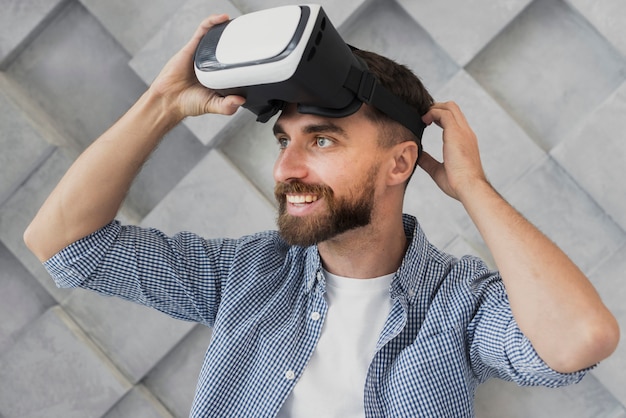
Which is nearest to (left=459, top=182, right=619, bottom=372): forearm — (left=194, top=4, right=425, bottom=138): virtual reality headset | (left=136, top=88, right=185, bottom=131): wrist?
(left=194, top=4, right=425, bottom=138): virtual reality headset

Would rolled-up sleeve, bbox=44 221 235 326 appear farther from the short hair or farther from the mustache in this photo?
the short hair

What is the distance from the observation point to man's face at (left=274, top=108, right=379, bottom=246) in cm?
134

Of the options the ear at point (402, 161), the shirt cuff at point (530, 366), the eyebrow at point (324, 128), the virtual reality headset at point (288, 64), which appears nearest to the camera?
the virtual reality headset at point (288, 64)

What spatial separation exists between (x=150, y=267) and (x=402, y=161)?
0.52 m

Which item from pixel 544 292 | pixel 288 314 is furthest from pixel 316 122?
pixel 544 292

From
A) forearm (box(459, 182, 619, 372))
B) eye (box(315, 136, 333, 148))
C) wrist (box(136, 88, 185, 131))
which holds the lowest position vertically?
wrist (box(136, 88, 185, 131))

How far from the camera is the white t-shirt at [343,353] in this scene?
1.36 m

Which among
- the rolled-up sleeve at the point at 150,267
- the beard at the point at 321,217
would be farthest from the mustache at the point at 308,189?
the rolled-up sleeve at the point at 150,267

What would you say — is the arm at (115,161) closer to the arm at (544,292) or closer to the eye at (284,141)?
the eye at (284,141)

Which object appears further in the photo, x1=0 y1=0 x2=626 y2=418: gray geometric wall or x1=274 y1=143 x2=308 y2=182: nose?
x1=0 y1=0 x2=626 y2=418: gray geometric wall

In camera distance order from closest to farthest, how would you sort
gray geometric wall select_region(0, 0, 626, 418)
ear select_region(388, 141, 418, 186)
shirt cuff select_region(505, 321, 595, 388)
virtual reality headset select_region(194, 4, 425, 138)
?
virtual reality headset select_region(194, 4, 425, 138) → shirt cuff select_region(505, 321, 595, 388) → ear select_region(388, 141, 418, 186) → gray geometric wall select_region(0, 0, 626, 418)

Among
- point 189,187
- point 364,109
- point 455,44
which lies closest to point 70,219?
point 364,109

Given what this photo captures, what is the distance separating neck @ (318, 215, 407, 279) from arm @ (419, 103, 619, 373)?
7.6 inches

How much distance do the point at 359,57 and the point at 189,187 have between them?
32.8 inches
